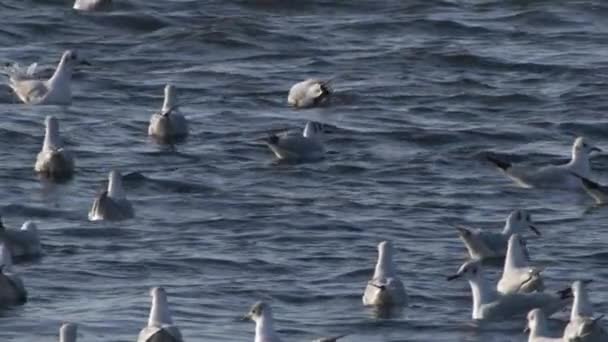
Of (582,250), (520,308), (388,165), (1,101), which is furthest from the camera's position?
(1,101)

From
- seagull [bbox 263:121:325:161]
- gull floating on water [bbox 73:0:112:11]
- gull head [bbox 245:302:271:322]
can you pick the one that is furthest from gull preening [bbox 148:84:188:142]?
gull head [bbox 245:302:271:322]

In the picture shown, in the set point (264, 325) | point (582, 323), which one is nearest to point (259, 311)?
point (264, 325)

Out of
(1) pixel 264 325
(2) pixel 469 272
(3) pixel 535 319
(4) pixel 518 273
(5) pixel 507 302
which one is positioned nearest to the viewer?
(1) pixel 264 325

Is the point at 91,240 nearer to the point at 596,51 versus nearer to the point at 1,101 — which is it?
the point at 1,101

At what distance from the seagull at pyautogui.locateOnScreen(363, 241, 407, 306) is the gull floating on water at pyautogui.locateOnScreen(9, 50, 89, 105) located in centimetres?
1050

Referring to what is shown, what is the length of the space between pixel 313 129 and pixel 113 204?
4469mm

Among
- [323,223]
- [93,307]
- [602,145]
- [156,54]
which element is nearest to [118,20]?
[156,54]

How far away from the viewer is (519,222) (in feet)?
74.6

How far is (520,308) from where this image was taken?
19.6 m

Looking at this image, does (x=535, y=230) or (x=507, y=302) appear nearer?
(x=507, y=302)

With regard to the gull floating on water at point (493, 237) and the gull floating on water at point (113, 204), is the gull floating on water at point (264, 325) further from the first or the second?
the gull floating on water at point (113, 204)

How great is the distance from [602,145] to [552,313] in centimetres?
884

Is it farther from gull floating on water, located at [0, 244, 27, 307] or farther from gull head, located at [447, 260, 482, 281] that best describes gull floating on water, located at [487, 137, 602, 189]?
gull floating on water, located at [0, 244, 27, 307]

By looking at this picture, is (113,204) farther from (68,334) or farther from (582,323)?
(582,323)
